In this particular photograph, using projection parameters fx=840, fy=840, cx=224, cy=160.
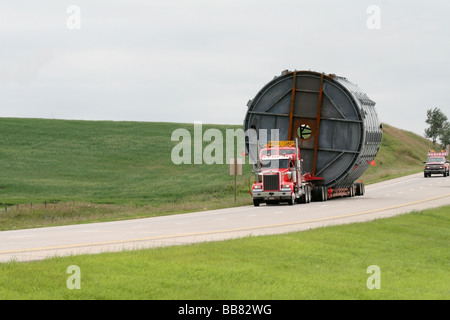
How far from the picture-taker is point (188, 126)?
113 m

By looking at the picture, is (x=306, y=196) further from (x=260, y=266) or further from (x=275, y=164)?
(x=260, y=266)

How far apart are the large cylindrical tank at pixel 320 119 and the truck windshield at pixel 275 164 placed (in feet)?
7.44

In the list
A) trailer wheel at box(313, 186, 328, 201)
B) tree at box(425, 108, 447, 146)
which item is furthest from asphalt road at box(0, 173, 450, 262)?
tree at box(425, 108, 447, 146)

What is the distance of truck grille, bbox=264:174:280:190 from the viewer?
37.4 meters

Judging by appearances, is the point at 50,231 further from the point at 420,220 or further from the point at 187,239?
the point at 420,220

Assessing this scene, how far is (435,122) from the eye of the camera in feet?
422

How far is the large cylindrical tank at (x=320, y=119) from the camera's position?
3881cm

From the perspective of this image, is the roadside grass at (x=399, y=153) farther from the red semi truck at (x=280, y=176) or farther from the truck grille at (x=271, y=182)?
the truck grille at (x=271, y=182)

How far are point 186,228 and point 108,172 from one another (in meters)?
46.5

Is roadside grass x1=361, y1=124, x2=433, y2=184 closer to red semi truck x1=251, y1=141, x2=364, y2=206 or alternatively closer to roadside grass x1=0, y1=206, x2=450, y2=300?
red semi truck x1=251, y1=141, x2=364, y2=206

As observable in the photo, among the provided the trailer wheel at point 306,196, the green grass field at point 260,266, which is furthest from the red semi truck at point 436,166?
the green grass field at point 260,266

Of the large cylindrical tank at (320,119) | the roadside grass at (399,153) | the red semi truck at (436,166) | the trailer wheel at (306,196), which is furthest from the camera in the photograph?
the roadside grass at (399,153)
